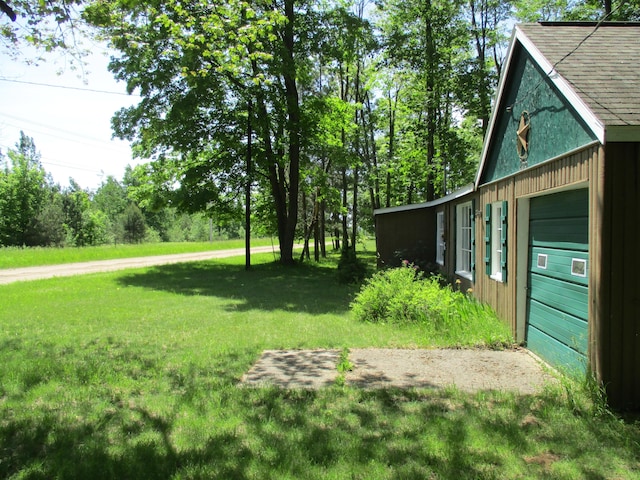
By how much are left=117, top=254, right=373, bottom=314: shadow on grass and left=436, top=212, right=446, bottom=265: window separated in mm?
2793

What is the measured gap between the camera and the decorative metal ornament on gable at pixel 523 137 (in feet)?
20.6

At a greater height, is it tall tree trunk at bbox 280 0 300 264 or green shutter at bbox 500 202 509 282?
tall tree trunk at bbox 280 0 300 264

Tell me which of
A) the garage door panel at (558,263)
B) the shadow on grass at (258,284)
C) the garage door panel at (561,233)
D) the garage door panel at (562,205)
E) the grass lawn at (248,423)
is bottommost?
the shadow on grass at (258,284)

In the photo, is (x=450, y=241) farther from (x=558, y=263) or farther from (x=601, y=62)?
(x=601, y=62)

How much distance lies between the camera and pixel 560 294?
17.8 feet

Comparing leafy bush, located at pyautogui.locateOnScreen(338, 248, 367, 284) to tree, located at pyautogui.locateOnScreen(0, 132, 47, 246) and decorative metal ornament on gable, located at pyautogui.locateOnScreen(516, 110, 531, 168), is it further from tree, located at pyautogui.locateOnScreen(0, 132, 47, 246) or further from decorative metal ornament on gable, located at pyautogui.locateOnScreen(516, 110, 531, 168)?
tree, located at pyautogui.locateOnScreen(0, 132, 47, 246)

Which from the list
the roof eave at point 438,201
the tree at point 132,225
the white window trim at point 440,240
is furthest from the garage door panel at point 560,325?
the tree at point 132,225

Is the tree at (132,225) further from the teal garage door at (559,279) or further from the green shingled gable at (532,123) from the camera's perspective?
the teal garage door at (559,279)

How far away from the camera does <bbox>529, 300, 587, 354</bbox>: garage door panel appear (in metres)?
4.87

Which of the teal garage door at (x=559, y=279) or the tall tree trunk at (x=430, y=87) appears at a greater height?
the tall tree trunk at (x=430, y=87)

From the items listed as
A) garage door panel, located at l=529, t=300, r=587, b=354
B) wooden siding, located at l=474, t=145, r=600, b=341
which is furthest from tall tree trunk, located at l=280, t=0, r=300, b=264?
garage door panel, located at l=529, t=300, r=587, b=354

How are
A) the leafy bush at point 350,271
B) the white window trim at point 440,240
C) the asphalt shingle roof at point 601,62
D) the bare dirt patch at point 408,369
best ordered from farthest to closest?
the leafy bush at point 350,271 → the white window trim at point 440,240 → the bare dirt patch at point 408,369 → the asphalt shingle roof at point 601,62

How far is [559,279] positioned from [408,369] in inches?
83.6

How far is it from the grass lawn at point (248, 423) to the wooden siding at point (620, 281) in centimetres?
37
